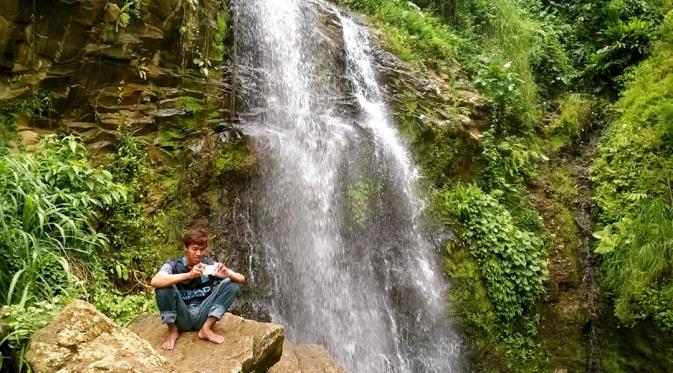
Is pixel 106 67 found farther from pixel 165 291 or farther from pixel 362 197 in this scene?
pixel 165 291

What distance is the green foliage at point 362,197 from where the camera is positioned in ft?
24.1

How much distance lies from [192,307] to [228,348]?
0.45 meters

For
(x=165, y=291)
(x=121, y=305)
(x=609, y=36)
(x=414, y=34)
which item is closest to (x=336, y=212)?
(x=121, y=305)

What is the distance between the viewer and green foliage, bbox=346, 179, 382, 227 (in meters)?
7.35

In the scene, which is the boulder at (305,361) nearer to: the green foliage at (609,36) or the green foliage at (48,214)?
the green foliage at (48,214)

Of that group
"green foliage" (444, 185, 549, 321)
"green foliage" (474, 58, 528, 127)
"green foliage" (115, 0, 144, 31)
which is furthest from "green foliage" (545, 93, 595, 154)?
"green foliage" (115, 0, 144, 31)

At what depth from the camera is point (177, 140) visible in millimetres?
6844

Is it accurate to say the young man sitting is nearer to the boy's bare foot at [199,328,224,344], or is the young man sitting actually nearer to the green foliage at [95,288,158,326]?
the boy's bare foot at [199,328,224,344]

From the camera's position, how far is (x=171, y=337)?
150 inches

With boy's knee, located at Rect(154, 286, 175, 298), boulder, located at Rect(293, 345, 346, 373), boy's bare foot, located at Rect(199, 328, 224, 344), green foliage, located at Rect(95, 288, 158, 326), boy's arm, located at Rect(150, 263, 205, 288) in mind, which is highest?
boy's arm, located at Rect(150, 263, 205, 288)

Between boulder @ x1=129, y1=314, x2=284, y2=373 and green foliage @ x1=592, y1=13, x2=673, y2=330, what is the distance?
18.0 feet

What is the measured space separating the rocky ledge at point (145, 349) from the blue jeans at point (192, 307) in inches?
4.6

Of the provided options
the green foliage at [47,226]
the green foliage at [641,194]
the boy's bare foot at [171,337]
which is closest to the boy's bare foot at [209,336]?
the boy's bare foot at [171,337]

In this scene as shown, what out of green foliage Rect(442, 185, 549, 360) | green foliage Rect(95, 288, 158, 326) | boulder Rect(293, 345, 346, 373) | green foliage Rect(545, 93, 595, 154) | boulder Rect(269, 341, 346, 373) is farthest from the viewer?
green foliage Rect(545, 93, 595, 154)
